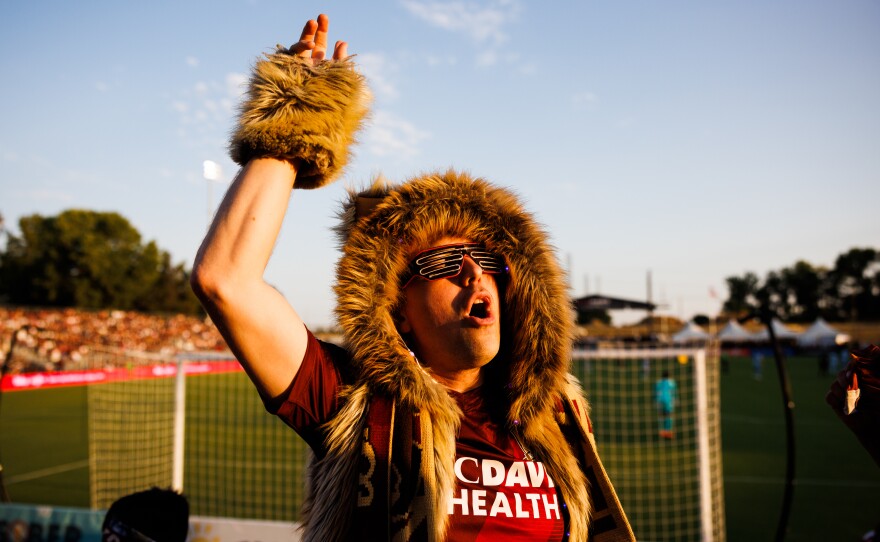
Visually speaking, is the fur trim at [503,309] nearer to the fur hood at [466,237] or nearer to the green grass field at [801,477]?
the fur hood at [466,237]

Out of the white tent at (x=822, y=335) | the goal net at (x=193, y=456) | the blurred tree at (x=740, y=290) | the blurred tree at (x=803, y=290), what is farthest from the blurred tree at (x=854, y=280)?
the goal net at (x=193, y=456)

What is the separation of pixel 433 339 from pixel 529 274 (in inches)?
16.7

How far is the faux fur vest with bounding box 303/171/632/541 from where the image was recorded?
1522mm

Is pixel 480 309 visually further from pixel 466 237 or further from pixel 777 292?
pixel 777 292

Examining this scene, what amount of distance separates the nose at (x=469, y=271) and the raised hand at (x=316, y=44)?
0.71 meters

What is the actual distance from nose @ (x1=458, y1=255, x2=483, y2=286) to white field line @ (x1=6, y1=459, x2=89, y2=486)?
34.3 ft

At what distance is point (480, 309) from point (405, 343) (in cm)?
26

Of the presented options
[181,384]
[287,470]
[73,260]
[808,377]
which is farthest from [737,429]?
[73,260]

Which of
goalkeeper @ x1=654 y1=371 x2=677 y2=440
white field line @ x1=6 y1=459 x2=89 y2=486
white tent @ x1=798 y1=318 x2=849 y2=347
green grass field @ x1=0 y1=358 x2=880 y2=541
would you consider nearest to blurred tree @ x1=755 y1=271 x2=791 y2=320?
white tent @ x1=798 y1=318 x2=849 y2=347

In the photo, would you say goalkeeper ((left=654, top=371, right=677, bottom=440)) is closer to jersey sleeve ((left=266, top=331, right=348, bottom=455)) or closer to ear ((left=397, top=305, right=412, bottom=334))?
ear ((left=397, top=305, right=412, bottom=334))

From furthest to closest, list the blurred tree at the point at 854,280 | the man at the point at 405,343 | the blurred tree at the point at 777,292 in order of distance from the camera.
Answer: the blurred tree at the point at 777,292 < the blurred tree at the point at 854,280 < the man at the point at 405,343

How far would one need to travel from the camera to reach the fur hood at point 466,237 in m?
1.70

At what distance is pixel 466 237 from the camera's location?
1.94 metres

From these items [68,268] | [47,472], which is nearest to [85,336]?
[47,472]
